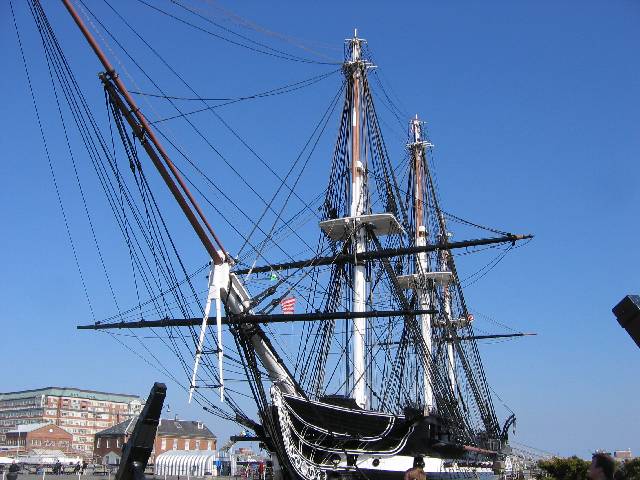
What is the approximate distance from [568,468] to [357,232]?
38.8 ft

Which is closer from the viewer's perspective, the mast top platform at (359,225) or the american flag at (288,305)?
the american flag at (288,305)

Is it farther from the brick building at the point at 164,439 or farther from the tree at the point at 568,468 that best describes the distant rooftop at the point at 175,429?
the tree at the point at 568,468

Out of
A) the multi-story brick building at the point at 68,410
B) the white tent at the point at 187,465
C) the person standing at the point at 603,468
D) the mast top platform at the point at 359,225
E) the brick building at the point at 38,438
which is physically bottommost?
the person standing at the point at 603,468

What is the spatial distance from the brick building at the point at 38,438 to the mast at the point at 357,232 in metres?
94.5

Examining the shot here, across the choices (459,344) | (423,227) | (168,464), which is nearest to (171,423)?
(168,464)

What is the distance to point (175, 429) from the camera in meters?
85.4

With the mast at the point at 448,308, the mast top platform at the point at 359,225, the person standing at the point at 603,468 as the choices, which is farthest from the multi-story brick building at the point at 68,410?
the person standing at the point at 603,468

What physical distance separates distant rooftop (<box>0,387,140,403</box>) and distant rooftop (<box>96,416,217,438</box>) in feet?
219

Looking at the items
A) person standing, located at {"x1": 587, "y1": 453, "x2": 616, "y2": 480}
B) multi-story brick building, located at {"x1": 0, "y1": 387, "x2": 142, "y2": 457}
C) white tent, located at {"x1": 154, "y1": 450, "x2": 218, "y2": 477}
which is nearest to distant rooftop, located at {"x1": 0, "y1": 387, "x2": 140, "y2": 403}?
multi-story brick building, located at {"x1": 0, "y1": 387, "x2": 142, "y2": 457}

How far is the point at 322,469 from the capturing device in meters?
20.8

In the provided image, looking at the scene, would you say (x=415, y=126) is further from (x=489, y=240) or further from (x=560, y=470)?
A: (x=560, y=470)

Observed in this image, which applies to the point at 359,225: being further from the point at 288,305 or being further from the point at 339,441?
the point at 339,441

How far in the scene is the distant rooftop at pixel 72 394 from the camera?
147500 millimetres

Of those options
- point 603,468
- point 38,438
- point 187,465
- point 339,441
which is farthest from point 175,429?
point 603,468
